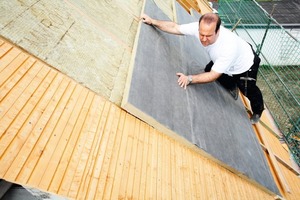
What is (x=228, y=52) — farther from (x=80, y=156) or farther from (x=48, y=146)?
(x=48, y=146)

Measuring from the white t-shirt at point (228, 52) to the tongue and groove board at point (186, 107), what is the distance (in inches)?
17.3

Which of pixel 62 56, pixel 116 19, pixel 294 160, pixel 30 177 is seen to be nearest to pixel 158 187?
pixel 30 177

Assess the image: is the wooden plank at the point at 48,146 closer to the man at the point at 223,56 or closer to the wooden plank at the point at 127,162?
the wooden plank at the point at 127,162

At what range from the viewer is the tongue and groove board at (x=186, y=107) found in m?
2.75

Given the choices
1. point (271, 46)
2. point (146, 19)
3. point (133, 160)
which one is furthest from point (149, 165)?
point (271, 46)

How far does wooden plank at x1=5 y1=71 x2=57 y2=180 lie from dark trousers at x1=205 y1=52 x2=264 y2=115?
2756mm

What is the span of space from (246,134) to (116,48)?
234cm

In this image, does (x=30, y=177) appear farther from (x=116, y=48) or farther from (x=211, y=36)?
(x=211, y=36)

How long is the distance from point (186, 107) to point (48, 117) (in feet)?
5.53

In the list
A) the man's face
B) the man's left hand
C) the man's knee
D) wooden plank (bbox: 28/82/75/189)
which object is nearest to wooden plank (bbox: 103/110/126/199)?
wooden plank (bbox: 28/82/75/189)

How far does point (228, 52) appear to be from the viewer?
10.9ft

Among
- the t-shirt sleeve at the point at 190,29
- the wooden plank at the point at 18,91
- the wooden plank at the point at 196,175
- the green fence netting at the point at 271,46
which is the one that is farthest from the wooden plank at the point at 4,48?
the green fence netting at the point at 271,46

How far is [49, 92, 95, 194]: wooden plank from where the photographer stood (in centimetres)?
178

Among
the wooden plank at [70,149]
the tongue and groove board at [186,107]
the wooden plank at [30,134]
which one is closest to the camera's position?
the wooden plank at [30,134]
